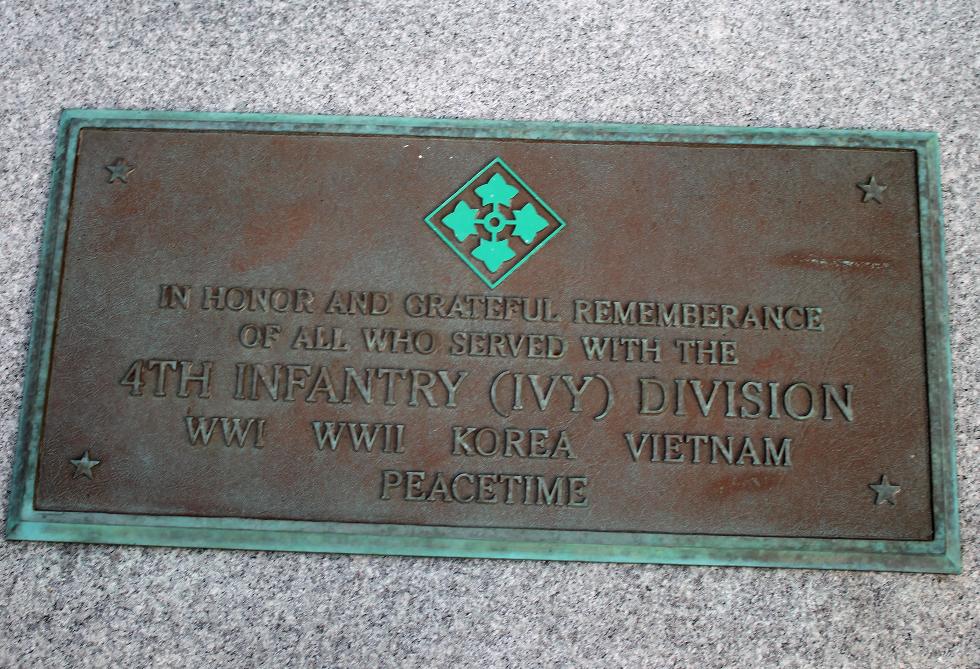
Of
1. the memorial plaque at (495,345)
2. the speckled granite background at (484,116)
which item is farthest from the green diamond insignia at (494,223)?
the speckled granite background at (484,116)

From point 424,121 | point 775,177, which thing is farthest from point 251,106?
point 775,177

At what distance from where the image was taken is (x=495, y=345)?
80.5 inches

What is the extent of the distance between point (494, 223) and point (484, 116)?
0.37 metres

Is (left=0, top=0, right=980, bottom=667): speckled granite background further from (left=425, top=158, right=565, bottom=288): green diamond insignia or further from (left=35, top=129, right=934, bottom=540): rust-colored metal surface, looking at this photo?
(left=425, top=158, right=565, bottom=288): green diamond insignia

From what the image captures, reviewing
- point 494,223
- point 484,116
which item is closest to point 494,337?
point 494,223

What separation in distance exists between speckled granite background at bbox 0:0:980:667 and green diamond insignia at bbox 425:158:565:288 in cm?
27

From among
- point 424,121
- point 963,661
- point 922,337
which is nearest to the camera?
point 963,661

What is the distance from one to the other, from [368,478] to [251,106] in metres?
1.24

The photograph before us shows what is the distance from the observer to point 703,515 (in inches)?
76.7

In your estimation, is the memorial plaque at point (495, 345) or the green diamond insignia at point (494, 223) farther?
the green diamond insignia at point (494, 223)

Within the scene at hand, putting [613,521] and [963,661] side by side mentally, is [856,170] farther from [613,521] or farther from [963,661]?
[963,661]

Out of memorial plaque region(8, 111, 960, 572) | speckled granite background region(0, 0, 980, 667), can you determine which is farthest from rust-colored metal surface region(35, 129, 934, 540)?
speckled granite background region(0, 0, 980, 667)

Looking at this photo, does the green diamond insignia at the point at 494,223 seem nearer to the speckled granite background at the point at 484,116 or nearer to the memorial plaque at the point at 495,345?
the memorial plaque at the point at 495,345

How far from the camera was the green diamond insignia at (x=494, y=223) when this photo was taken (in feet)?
6.84
